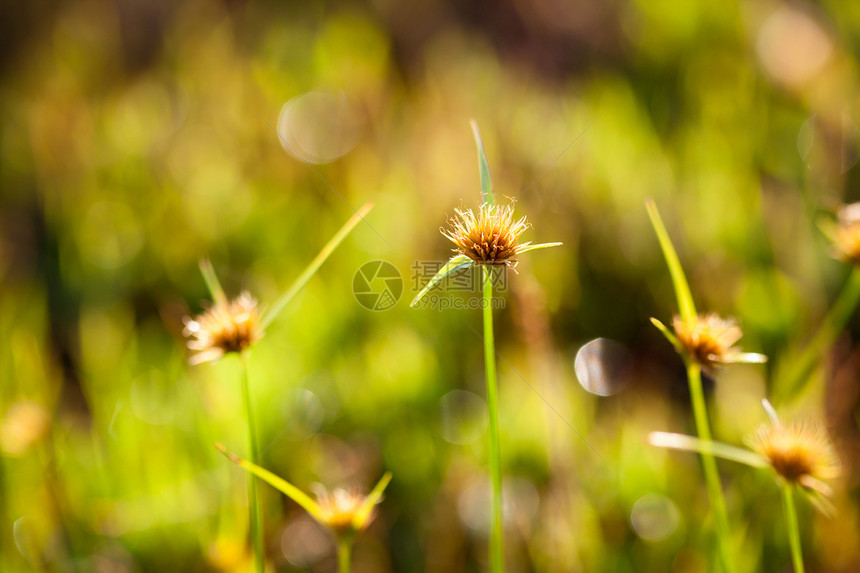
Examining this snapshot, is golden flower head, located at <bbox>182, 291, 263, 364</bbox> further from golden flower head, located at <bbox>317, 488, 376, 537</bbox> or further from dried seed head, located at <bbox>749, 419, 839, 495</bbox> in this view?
dried seed head, located at <bbox>749, 419, 839, 495</bbox>

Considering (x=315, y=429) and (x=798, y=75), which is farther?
(x=798, y=75)

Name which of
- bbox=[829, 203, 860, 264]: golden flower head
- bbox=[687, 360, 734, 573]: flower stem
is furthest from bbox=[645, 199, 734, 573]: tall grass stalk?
bbox=[829, 203, 860, 264]: golden flower head

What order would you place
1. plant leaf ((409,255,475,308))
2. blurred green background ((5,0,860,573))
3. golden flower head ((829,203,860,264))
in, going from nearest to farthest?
1. plant leaf ((409,255,475,308))
2. golden flower head ((829,203,860,264))
3. blurred green background ((5,0,860,573))

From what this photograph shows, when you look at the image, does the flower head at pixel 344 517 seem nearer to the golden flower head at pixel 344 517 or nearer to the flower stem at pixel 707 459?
the golden flower head at pixel 344 517

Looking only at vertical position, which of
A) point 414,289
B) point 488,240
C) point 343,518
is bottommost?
point 343,518

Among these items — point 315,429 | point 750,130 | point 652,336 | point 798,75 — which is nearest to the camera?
point 315,429

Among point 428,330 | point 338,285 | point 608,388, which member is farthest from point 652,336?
point 338,285

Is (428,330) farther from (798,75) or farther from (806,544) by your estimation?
(798,75)

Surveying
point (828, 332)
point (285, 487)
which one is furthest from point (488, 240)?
point (828, 332)

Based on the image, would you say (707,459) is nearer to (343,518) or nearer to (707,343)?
(707,343)
